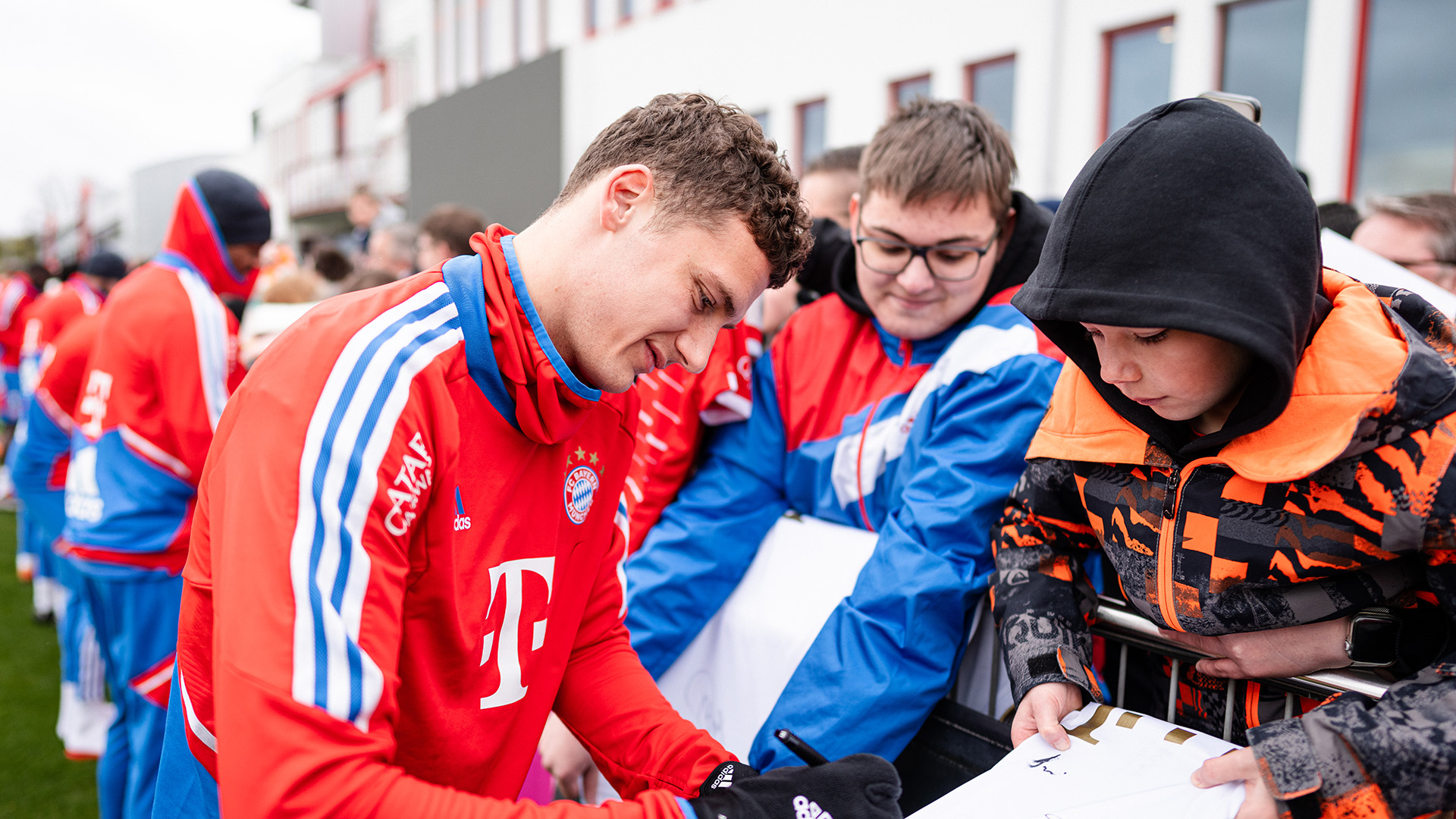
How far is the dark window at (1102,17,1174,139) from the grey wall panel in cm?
874

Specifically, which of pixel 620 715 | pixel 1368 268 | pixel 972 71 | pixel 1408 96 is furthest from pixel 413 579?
pixel 972 71

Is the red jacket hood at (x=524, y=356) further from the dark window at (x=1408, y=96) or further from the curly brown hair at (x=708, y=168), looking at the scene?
the dark window at (x=1408, y=96)

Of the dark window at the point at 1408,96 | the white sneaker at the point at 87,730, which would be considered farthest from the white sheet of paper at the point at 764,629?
the dark window at the point at 1408,96

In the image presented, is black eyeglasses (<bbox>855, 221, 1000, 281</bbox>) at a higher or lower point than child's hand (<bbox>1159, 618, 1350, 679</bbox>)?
higher

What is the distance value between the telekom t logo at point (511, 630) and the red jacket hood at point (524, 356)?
219 millimetres

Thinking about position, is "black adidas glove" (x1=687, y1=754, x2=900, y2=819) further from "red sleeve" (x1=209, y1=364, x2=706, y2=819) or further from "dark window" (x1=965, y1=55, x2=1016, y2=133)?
"dark window" (x1=965, y1=55, x2=1016, y2=133)

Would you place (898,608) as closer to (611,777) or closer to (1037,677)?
(1037,677)

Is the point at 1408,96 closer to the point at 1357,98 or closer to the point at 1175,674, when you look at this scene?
the point at 1357,98

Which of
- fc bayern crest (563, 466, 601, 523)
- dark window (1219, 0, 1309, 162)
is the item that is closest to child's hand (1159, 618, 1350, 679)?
fc bayern crest (563, 466, 601, 523)

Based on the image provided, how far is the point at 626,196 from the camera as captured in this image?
4.54ft

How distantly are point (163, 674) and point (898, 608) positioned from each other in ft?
9.17

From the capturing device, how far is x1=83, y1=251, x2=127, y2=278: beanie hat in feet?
29.4

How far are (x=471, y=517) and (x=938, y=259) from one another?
4.68 ft

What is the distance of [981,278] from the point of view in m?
2.31
